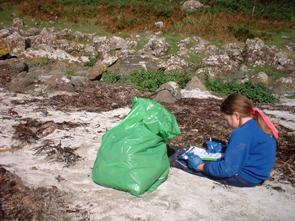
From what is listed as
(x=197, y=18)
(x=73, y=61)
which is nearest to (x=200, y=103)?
(x=73, y=61)

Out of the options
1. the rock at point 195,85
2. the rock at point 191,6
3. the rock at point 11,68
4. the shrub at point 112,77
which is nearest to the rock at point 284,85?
the rock at point 195,85

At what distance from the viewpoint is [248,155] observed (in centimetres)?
402

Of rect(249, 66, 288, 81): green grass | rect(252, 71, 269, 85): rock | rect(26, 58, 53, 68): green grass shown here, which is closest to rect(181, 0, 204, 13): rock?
rect(249, 66, 288, 81): green grass

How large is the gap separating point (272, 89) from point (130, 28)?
780 centimetres

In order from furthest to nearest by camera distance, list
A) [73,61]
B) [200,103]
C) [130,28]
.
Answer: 1. [130,28]
2. [73,61]
3. [200,103]

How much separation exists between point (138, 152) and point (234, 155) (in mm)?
977

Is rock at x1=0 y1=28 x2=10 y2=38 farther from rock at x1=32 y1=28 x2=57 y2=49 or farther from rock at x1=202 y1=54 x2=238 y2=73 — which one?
rock at x1=202 y1=54 x2=238 y2=73

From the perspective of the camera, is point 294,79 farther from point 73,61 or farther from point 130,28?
point 130,28

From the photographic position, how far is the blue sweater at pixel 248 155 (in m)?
3.88

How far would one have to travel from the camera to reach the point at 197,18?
680 inches

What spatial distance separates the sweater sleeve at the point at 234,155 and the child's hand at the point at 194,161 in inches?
12.1

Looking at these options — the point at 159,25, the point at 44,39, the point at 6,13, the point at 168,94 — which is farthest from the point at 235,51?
the point at 6,13

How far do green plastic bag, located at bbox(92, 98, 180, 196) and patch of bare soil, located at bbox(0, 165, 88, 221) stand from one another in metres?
0.51

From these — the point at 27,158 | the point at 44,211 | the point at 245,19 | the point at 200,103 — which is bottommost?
the point at 245,19
